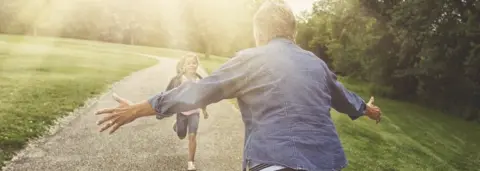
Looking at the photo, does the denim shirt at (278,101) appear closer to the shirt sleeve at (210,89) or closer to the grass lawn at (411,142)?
the shirt sleeve at (210,89)

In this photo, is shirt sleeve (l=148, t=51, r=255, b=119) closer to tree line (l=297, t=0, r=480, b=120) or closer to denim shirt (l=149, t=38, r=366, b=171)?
denim shirt (l=149, t=38, r=366, b=171)

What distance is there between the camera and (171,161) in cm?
1022

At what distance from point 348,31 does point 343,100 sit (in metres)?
51.4

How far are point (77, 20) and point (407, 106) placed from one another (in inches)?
A: 1900

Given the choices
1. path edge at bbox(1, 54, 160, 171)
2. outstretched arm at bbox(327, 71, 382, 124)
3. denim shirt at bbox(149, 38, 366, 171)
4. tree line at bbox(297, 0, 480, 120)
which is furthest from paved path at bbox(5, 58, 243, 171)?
tree line at bbox(297, 0, 480, 120)

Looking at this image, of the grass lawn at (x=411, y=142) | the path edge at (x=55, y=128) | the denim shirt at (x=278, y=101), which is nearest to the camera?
the denim shirt at (x=278, y=101)

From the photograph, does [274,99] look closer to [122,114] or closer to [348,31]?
[122,114]

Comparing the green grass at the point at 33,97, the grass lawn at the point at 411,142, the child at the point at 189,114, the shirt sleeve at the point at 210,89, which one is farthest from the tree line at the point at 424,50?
the shirt sleeve at the point at 210,89

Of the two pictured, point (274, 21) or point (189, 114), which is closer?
point (274, 21)

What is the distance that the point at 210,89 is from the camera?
291 centimetres

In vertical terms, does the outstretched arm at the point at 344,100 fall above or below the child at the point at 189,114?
above

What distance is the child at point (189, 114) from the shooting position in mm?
9102

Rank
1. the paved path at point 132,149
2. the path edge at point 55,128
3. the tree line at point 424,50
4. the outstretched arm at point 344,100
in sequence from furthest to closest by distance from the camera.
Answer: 1. the tree line at point 424,50
2. the path edge at point 55,128
3. the paved path at point 132,149
4. the outstretched arm at point 344,100

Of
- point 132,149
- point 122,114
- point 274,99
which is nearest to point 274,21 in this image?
point 274,99
